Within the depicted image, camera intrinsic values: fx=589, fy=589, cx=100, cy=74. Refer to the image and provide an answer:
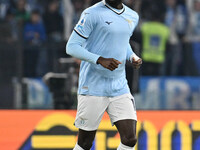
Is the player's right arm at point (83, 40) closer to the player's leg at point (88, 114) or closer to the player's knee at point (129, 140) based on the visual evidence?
the player's leg at point (88, 114)

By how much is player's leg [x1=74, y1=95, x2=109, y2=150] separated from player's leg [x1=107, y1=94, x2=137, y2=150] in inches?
3.4

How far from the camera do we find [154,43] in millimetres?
9688

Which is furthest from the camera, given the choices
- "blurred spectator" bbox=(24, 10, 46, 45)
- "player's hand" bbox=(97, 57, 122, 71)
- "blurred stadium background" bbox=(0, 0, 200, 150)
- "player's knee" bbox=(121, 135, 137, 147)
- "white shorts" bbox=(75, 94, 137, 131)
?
"blurred spectator" bbox=(24, 10, 46, 45)

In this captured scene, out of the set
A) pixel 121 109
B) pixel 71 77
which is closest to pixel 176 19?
pixel 71 77

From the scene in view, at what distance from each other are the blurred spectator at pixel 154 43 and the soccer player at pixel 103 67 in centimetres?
429

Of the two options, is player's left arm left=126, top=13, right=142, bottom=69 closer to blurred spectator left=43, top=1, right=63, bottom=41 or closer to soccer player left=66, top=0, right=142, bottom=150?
soccer player left=66, top=0, right=142, bottom=150

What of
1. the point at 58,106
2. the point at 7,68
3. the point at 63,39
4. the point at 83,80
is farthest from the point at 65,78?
the point at 83,80

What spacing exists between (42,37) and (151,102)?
88.8 inches

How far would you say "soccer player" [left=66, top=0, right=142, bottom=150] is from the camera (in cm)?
468

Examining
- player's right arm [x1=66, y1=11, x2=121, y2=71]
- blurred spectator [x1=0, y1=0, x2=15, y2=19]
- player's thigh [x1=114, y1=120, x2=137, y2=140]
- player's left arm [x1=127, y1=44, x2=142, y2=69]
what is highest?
blurred spectator [x1=0, y1=0, x2=15, y2=19]

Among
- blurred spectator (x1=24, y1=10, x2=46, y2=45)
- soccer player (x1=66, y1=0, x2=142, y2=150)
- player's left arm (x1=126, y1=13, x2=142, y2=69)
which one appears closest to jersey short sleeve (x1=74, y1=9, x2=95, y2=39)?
soccer player (x1=66, y1=0, x2=142, y2=150)

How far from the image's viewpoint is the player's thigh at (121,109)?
4.82m

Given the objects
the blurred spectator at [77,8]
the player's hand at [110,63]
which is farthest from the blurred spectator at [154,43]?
the player's hand at [110,63]

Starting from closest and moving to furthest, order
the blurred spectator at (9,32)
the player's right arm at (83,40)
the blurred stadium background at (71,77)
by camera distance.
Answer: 1. the player's right arm at (83,40)
2. the blurred stadium background at (71,77)
3. the blurred spectator at (9,32)
